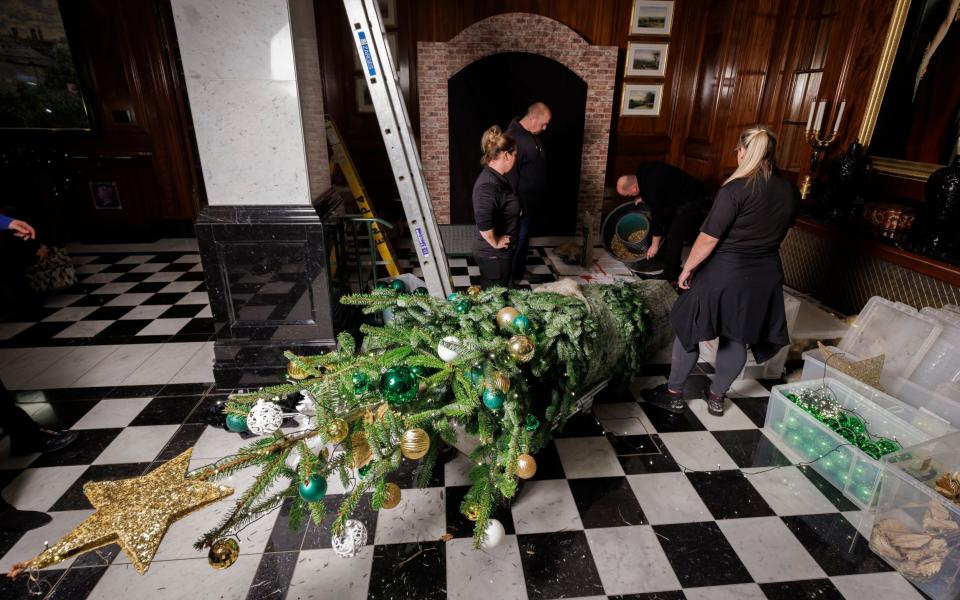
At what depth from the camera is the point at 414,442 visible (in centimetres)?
150

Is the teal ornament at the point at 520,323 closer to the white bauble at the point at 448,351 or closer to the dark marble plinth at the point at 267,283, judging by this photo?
the white bauble at the point at 448,351

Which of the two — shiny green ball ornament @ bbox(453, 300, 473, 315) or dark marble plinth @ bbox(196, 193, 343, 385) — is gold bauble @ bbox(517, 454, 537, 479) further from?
dark marble plinth @ bbox(196, 193, 343, 385)

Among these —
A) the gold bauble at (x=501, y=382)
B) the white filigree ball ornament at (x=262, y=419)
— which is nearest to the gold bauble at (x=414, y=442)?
the gold bauble at (x=501, y=382)

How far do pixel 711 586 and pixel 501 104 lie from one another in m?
5.16

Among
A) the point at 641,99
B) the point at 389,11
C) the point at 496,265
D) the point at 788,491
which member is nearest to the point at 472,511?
the point at 788,491

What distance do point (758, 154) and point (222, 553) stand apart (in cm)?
243

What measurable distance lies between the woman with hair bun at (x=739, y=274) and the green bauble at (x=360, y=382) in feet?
5.52

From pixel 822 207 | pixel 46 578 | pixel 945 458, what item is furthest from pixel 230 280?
pixel 822 207

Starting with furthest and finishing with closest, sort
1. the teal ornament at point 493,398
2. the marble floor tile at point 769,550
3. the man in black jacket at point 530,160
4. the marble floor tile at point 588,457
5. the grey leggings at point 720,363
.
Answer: the man in black jacket at point 530,160, the grey leggings at point 720,363, the marble floor tile at point 588,457, the marble floor tile at point 769,550, the teal ornament at point 493,398

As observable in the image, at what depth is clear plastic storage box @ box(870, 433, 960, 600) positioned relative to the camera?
165 centimetres

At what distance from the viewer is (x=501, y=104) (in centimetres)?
564

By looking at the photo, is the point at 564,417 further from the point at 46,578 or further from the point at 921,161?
the point at 921,161

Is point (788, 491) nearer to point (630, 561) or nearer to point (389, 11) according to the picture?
point (630, 561)

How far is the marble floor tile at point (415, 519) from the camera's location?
6.38 feet
